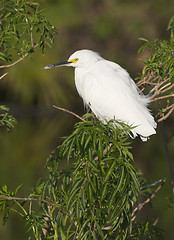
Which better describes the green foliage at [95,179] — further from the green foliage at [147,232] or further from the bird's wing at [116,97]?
the bird's wing at [116,97]

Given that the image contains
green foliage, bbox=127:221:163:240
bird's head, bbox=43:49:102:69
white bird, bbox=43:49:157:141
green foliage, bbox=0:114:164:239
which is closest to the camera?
green foliage, bbox=0:114:164:239

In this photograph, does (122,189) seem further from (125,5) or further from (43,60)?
(125,5)

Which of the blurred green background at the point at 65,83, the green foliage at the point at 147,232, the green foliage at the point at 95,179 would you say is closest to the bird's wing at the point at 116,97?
the green foliage at the point at 147,232

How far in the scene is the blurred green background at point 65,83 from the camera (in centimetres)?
479

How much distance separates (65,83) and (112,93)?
459cm

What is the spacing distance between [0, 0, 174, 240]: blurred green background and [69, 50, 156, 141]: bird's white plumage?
1.49m

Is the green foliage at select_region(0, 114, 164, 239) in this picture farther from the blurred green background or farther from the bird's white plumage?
the blurred green background

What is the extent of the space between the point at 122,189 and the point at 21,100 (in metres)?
5.64

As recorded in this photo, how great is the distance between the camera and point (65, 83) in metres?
6.80

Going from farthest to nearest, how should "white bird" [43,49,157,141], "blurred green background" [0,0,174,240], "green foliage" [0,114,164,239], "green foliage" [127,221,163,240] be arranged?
"blurred green background" [0,0,174,240], "white bird" [43,49,157,141], "green foliage" [127,221,163,240], "green foliage" [0,114,164,239]

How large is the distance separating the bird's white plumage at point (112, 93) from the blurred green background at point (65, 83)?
1494 mm

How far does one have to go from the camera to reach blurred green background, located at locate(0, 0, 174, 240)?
4.79 meters

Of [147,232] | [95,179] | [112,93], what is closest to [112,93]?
[112,93]

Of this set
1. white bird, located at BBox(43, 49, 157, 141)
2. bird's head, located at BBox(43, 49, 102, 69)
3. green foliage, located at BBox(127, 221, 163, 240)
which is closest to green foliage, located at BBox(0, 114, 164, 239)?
green foliage, located at BBox(127, 221, 163, 240)
